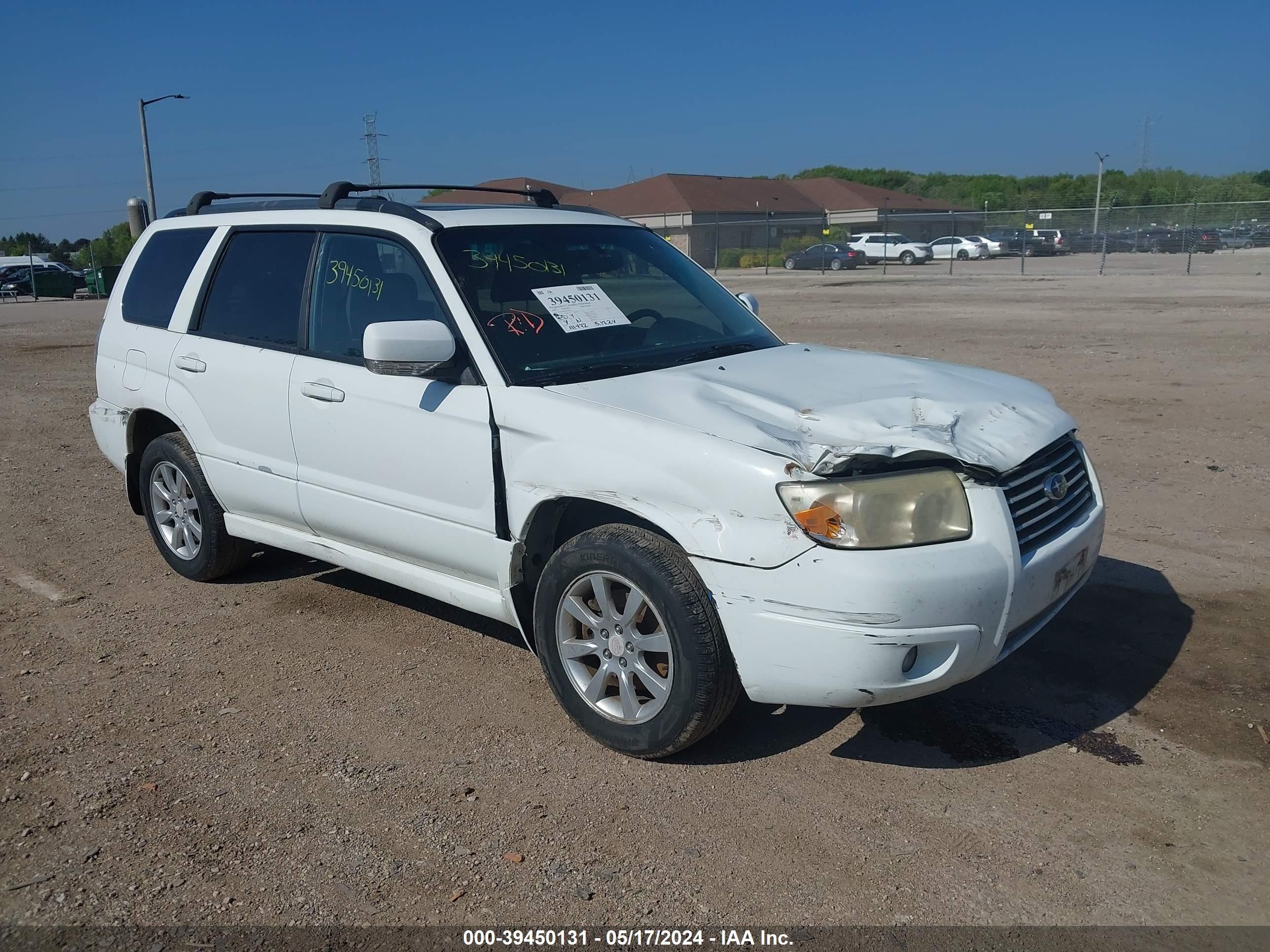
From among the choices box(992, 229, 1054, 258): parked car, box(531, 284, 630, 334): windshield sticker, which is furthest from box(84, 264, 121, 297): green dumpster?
box(531, 284, 630, 334): windshield sticker

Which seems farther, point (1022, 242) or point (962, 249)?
point (962, 249)

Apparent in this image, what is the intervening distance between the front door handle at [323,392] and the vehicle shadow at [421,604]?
103 centimetres

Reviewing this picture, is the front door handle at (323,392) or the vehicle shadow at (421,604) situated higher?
the front door handle at (323,392)

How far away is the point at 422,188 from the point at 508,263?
48.1 inches

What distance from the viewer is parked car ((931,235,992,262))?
48.2m

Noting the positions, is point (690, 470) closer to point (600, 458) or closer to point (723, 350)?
point (600, 458)

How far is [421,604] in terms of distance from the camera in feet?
17.4

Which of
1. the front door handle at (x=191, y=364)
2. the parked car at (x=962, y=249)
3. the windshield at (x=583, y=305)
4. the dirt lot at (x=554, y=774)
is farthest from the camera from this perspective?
the parked car at (x=962, y=249)

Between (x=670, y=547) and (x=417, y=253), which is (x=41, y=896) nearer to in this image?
(x=670, y=547)

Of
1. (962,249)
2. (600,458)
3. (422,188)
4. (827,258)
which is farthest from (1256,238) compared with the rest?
(600,458)

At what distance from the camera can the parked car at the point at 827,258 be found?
46188 mm

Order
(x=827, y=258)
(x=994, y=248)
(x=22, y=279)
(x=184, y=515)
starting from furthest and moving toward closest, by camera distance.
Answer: (x=994, y=248)
(x=827, y=258)
(x=22, y=279)
(x=184, y=515)

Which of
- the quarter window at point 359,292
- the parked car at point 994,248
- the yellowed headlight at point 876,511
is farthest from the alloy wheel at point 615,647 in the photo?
the parked car at point 994,248

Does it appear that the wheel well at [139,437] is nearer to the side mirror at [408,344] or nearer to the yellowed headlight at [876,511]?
the side mirror at [408,344]
